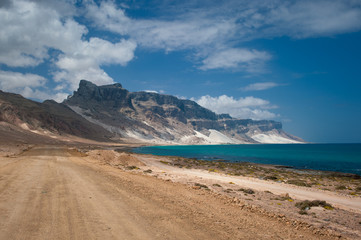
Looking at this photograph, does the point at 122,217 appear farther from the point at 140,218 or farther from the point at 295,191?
the point at 295,191

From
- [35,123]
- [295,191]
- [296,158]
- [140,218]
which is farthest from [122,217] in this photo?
[35,123]

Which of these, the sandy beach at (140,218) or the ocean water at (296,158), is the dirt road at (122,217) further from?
the ocean water at (296,158)

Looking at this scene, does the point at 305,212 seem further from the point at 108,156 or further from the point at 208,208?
the point at 108,156

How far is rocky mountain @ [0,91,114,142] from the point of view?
10564 centimetres

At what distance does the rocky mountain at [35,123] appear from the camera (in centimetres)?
10564

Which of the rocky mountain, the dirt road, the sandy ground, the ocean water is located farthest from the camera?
the rocky mountain

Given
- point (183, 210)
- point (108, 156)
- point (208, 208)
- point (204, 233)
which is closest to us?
point (204, 233)

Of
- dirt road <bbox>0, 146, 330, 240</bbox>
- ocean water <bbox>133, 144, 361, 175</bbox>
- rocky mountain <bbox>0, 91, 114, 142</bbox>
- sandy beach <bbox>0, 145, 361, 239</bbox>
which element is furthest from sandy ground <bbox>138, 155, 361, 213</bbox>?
rocky mountain <bbox>0, 91, 114, 142</bbox>

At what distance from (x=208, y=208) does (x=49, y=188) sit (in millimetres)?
7933

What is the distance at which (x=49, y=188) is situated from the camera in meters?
11.3

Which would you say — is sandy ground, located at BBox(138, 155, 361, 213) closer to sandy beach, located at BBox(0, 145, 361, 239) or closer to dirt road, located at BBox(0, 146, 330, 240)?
sandy beach, located at BBox(0, 145, 361, 239)

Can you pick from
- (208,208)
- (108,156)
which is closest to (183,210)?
(208,208)

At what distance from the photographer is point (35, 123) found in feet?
401

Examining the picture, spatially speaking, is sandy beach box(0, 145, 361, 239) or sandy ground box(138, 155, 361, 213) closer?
sandy beach box(0, 145, 361, 239)
